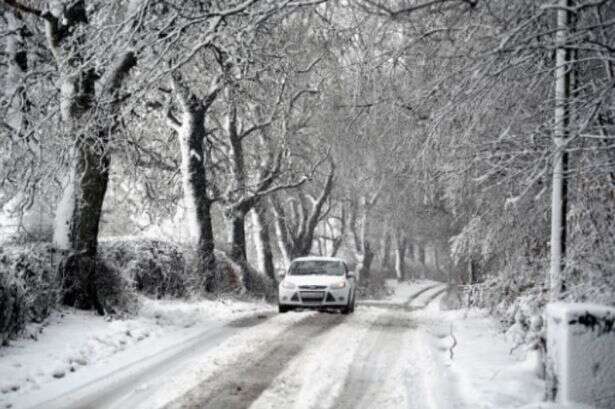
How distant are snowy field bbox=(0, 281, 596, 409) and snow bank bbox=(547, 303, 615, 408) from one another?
1.53 feet

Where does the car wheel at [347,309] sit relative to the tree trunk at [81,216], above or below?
below

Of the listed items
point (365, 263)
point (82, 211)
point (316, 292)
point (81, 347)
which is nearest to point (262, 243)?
point (316, 292)

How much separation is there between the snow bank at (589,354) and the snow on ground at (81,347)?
17.9ft

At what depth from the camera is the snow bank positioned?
6.17m

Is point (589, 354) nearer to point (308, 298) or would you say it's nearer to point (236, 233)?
point (308, 298)

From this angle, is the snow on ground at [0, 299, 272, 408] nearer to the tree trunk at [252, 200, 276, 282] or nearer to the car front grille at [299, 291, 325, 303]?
the car front grille at [299, 291, 325, 303]

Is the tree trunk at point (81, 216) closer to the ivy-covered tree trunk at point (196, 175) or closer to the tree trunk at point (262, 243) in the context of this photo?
the ivy-covered tree trunk at point (196, 175)

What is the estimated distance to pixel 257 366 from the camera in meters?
8.96

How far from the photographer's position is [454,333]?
12820 millimetres

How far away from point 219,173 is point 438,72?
16.5 metres

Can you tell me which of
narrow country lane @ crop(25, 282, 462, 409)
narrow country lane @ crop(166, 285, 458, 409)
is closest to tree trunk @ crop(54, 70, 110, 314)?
narrow country lane @ crop(25, 282, 462, 409)

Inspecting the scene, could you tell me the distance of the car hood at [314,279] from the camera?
1731cm

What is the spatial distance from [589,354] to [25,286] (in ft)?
27.0

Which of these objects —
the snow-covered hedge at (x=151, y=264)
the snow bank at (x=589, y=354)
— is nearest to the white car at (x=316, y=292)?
the snow-covered hedge at (x=151, y=264)
